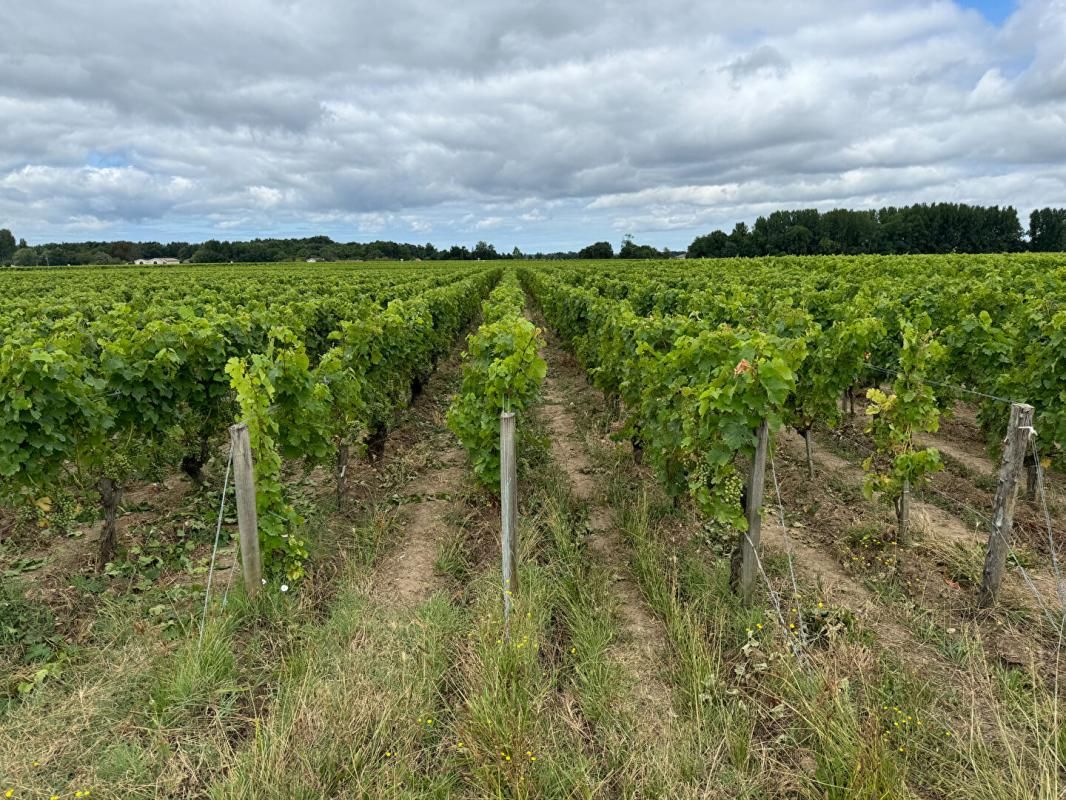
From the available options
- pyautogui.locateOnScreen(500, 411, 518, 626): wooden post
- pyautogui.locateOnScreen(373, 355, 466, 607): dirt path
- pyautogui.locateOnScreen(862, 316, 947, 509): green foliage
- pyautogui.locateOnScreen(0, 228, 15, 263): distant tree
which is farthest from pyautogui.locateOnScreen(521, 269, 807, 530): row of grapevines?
pyautogui.locateOnScreen(0, 228, 15, 263): distant tree

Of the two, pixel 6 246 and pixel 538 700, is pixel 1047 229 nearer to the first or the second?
pixel 538 700

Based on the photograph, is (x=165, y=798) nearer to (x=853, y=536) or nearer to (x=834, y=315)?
(x=853, y=536)

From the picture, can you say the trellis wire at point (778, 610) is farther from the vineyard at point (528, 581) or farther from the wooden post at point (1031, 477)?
the wooden post at point (1031, 477)

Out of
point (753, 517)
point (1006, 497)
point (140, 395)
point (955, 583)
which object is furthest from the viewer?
point (140, 395)

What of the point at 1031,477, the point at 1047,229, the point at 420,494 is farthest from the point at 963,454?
the point at 1047,229

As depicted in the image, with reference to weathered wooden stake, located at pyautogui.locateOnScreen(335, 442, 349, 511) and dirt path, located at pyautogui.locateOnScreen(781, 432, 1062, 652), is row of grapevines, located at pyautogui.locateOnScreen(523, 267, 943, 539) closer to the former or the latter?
dirt path, located at pyautogui.locateOnScreen(781, 432, 1062, 652)

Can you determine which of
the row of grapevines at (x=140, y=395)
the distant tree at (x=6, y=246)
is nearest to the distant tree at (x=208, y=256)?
the distant tree at (x=6, y=246)

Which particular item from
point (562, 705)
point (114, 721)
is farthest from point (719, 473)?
point (114, 721)

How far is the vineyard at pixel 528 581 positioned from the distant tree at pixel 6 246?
407 feet

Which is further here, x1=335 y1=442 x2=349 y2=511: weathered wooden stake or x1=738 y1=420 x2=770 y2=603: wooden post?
x1=335 y1=442 x2=349 y2=511: weathered wooden stake

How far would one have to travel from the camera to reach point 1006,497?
4.26 metres

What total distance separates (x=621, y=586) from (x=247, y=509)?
9.78 ft

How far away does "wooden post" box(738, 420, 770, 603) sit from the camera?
4.38m

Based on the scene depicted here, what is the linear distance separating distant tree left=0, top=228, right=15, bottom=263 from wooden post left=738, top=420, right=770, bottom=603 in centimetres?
12977
